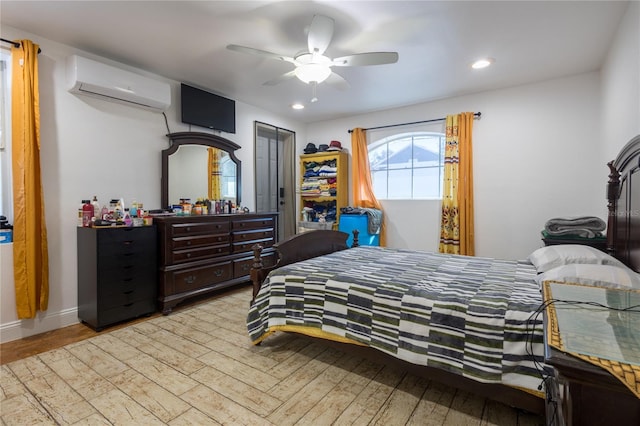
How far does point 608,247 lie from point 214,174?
4146mm

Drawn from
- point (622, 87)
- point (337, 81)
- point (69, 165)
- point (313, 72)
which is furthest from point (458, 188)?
point (69, 165)

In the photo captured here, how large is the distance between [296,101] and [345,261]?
2852 millimetres

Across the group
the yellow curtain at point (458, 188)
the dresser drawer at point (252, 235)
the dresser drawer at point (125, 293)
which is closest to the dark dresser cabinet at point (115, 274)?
the dresser drawer at point (125, 293)

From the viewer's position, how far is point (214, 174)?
398cm

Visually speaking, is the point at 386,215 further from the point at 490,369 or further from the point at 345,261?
the point at 490,369

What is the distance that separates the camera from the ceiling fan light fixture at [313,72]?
2428 millimetres

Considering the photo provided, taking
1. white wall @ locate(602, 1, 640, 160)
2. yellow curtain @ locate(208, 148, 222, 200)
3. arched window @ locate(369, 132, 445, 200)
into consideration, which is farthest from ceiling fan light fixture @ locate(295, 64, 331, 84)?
arched window @ locate(369, 132, 445, 200)

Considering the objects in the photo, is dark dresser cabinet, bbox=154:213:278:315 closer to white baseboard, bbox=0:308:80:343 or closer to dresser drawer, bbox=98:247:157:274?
dresser drawer, bbox=98:247:157:274

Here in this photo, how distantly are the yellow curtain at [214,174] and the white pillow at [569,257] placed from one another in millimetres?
3566

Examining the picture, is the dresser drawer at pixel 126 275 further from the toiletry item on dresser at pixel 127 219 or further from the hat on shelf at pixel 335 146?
the hat on shelf at pixel 335 146

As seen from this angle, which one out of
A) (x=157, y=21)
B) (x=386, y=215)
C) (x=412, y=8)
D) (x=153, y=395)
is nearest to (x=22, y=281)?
(x=153, y=395)

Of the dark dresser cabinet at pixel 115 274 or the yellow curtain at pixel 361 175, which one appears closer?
the dark dresser cabinet at pixel 115 274

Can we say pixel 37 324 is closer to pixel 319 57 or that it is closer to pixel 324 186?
pixel 319 57

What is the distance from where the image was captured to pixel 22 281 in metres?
2.48
